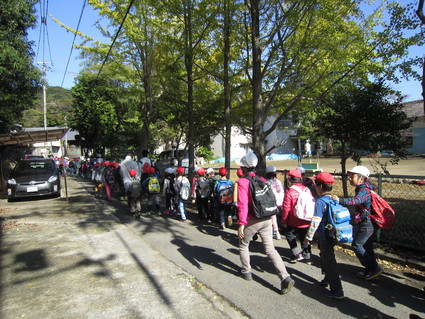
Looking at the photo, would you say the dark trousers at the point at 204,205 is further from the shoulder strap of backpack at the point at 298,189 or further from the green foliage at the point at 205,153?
the green foliage at the point at 205,153

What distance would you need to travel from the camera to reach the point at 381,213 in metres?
3.90

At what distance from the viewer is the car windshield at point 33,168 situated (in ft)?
36.0

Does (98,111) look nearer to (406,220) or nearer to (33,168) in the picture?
(33,168)

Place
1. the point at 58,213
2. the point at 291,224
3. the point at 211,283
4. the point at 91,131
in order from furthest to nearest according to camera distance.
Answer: the point at 91,131 < the point at 58,213 < the point at 291,224 < the point at 211,283

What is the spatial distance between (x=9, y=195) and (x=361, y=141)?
11.3 metres

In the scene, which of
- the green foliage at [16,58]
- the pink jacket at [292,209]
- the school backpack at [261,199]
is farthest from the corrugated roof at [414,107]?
the school backpack at [261,199]

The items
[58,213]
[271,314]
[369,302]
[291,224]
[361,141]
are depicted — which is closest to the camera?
[271,314]

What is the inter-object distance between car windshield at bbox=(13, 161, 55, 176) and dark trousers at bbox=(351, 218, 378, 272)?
11.0 meters

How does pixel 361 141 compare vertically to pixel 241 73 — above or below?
below

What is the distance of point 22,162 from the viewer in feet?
37.4

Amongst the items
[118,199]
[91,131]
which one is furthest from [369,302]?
[91,131]

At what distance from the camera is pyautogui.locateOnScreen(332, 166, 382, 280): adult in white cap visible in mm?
3740

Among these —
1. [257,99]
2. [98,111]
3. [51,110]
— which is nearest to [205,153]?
[98,111]

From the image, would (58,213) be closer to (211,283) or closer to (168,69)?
(168,69)
